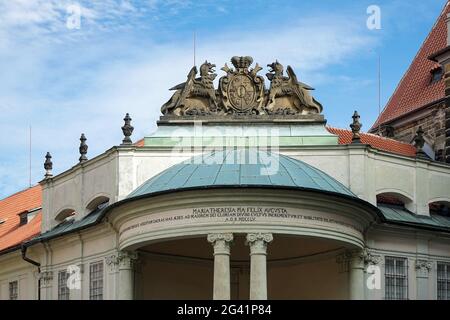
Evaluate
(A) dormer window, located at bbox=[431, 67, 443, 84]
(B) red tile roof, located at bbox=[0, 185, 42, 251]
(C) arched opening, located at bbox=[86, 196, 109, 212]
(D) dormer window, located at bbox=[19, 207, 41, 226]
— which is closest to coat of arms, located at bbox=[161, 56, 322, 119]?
(C) arched opening, located at bbox=[86, 196, 109, 212]

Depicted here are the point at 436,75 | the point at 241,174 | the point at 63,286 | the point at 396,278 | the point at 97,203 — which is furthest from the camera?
the point at 436,75

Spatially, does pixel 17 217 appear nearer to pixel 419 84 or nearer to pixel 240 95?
pixel 240 95

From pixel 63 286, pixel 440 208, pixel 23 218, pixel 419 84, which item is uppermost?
pixel 419 84

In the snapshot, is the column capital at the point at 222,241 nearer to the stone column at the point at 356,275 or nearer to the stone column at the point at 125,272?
the stone column at the point at 125,272

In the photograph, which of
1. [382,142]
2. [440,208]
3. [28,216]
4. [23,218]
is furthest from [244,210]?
[23,218]

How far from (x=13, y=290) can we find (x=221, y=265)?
1324 centimetres

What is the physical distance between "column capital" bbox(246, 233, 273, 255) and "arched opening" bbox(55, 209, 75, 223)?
9689mm

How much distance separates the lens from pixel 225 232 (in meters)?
37.9

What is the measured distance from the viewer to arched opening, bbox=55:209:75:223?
4547cm

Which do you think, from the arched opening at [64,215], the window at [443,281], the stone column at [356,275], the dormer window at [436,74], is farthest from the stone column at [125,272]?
the dormer window at [436,74]

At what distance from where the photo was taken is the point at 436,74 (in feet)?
178

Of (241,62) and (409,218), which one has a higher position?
(241,62)

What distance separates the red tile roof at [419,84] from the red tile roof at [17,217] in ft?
50.0
